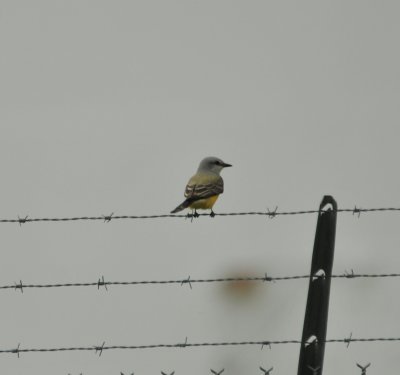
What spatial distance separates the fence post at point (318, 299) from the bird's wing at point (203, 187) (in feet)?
18.2

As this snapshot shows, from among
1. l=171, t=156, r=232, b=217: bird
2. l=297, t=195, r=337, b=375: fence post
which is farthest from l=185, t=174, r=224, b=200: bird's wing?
l=297, t=195, r=337, b=375: fence post

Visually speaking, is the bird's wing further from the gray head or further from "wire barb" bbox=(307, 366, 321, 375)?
"wire barb" bbox=(307, 366, 321, 375)

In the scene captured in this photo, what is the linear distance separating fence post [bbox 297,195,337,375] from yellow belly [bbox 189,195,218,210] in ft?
18.4

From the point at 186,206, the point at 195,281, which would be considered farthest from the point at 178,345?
the point at 186,206

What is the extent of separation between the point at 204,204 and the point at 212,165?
204 cm

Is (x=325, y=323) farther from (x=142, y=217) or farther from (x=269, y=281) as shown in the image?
(x=142, y=217)

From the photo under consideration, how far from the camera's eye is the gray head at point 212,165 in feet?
48.5

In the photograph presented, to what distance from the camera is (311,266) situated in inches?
286

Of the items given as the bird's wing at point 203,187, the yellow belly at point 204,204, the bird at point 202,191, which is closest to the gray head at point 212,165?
the bird at point 202,191

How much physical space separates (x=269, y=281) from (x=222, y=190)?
595 centimetres

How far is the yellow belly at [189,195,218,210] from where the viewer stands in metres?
12.8

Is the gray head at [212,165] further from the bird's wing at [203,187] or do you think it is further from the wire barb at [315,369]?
the wire barb at [315,369]

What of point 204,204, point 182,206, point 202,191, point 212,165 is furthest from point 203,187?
point 212,165

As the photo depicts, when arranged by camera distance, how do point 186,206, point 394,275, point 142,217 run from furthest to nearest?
point 186,206 < point 142,217 < point 394,275
